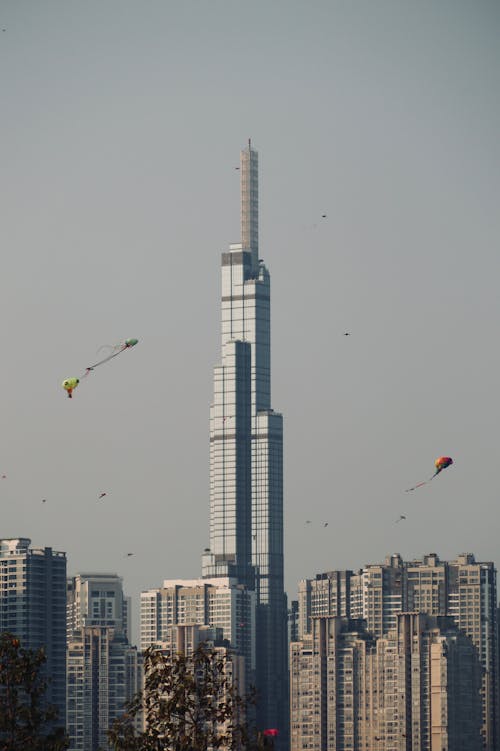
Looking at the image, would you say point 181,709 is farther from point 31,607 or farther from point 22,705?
point 31,607

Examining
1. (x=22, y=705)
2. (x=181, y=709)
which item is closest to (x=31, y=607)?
(x=22, y=705)

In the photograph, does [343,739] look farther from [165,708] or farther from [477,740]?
[165,708]

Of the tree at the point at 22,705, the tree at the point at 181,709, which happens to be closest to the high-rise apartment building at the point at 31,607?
the tree at the point at 22,705

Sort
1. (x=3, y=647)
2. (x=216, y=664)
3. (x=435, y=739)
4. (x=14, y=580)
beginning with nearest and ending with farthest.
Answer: (x=216, y=664), (x=3, y=647), (x=435, y=739), (x=14, y=580)

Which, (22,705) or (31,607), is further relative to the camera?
(31,607)

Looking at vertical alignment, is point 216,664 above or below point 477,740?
above

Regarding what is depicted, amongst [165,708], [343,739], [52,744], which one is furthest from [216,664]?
[343,739]

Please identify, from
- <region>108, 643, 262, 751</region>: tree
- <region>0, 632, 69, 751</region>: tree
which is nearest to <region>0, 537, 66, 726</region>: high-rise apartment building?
<region>0, 632, 69, 751</region>: tree

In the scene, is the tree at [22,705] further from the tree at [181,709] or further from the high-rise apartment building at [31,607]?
the high-rise apartment building at [31,607]
